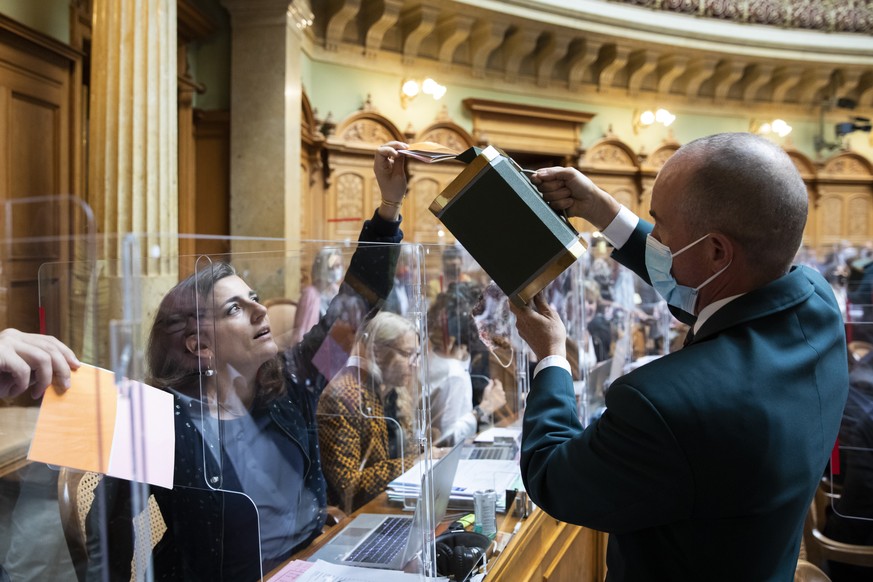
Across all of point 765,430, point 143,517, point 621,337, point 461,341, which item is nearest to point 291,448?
point 143,517

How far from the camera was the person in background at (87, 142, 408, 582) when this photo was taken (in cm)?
128

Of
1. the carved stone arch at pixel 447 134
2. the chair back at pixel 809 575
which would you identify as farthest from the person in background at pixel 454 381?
the carved stone arch at pixel 447 134

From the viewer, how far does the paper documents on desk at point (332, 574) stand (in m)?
1.43

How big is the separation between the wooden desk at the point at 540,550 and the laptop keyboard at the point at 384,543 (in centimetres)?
7

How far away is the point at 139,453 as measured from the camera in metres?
1.09

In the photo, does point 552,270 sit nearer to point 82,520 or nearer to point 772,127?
point 82,520

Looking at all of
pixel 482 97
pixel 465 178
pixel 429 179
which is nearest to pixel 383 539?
pixel 465 178

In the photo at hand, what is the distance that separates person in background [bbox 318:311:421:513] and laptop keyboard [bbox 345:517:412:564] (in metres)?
0.14

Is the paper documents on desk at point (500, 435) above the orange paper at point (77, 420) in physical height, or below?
below

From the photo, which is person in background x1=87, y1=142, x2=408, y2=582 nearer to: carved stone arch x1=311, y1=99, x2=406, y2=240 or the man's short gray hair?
the man's short gray hair

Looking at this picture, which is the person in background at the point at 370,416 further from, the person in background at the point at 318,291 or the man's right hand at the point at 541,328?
the man's right hand at the point at 541,328

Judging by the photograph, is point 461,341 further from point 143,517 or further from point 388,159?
point 143,517

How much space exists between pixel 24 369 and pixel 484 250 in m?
0.80

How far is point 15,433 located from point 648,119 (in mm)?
9993
